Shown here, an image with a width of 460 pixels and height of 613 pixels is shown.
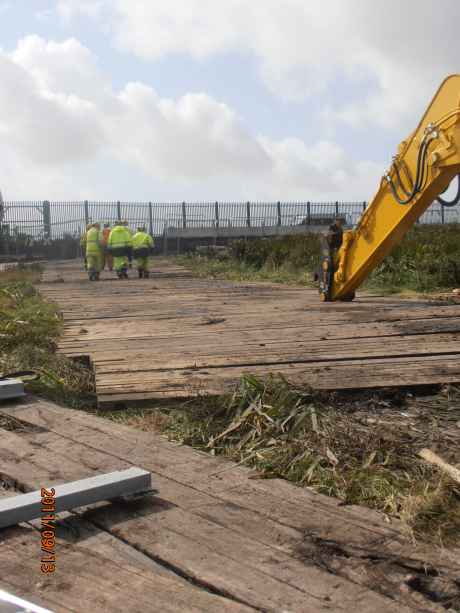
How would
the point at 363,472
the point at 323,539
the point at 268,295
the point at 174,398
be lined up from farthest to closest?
the point at 268,295 → the point at 174,398 → the point at 363,472 → the point at 323,539

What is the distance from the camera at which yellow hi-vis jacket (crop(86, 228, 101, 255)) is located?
15.7 m

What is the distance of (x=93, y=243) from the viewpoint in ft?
52.2

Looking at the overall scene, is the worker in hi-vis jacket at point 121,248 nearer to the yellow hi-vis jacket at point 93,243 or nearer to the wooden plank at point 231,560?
the yellow hi-vis jacket at point 93,243

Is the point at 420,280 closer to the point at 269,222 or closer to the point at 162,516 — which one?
the point at 162,516

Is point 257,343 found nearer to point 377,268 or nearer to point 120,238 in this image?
point 377,268

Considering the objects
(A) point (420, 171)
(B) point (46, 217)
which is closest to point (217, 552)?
(A) point (420, 171)

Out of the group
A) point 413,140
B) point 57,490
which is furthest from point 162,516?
point 413,140

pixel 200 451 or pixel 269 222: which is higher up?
pixel 269 222

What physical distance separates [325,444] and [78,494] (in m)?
1.07

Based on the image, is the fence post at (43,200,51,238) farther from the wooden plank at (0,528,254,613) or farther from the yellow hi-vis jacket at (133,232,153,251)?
the wooden plank at (0,528,254,613)

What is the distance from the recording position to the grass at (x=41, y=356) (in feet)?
13.0

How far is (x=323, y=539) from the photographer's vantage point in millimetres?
1964

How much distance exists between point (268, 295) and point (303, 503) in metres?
7.47

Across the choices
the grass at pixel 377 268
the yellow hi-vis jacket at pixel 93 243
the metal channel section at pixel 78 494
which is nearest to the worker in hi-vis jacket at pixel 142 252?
the yellow hi-vis jacket at pixel 93 243
